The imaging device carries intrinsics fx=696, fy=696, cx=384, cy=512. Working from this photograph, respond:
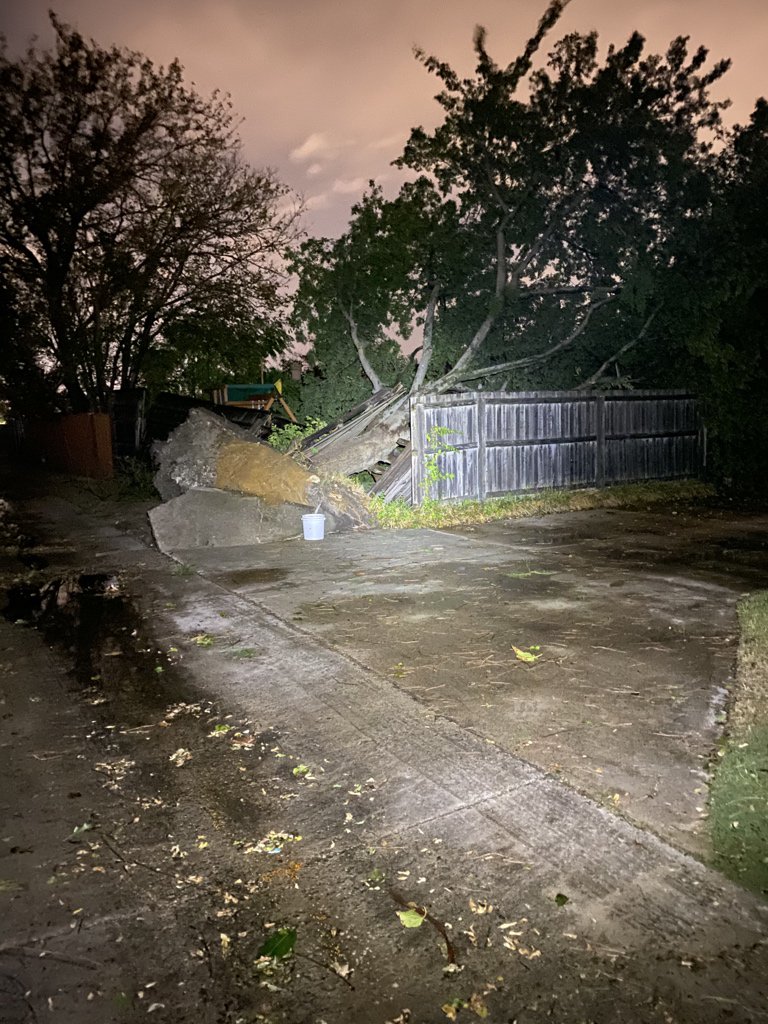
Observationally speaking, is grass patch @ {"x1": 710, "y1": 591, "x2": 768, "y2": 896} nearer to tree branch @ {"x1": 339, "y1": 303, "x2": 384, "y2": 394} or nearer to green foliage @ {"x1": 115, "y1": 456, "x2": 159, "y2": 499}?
tree branch @ {"x1": 339, "y1": 303, "x2": 384, "y2": 394}

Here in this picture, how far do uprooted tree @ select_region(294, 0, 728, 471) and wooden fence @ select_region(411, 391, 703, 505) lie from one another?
3.50ft

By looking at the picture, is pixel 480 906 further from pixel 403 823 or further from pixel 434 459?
pixel 434 459

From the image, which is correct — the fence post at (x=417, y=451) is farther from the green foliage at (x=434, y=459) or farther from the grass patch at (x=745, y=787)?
the grass patch at (x=745, y=787)

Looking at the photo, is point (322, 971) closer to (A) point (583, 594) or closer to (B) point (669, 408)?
(A) point (583, 594)

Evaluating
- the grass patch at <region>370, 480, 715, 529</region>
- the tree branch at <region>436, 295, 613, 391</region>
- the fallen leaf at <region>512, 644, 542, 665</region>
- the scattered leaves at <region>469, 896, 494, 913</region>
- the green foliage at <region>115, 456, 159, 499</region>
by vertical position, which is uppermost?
the tree branch at <region>436, 295, 613, 391</region>

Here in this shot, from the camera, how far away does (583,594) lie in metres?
6.64

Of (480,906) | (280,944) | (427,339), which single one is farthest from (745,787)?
(427,339)

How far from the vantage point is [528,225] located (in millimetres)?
13797

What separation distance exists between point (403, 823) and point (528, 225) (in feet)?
43.3

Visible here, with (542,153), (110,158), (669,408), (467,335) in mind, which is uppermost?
(110,158)

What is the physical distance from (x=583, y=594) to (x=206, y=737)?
4053 millimetres

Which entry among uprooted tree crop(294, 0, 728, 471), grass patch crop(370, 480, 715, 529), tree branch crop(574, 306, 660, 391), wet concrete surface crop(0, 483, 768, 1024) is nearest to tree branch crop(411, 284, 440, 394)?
uprooted tree crop(294, 0, 728, 471)

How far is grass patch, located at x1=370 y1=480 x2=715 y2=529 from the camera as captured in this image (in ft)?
36.0

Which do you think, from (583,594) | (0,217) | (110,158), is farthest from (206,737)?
(0,217)
